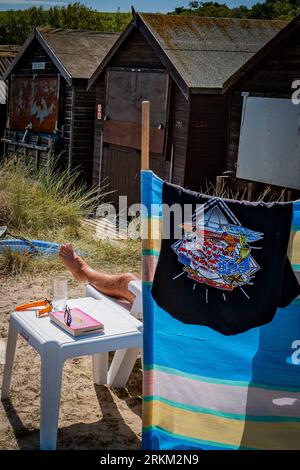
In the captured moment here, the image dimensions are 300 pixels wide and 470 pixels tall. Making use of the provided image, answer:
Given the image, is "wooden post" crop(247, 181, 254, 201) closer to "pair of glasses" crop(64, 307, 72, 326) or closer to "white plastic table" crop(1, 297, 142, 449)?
"white plastic table" crop(1, 297, 142, 449)

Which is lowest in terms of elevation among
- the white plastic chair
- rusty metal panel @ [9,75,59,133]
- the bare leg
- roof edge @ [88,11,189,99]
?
the white plastic chair

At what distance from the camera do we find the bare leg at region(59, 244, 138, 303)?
201 inches

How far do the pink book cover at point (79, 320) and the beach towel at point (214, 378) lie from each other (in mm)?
770

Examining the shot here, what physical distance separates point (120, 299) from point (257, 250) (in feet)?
6.88

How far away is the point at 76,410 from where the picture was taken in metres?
4.71

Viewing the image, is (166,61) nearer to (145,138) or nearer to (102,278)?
(102,278)

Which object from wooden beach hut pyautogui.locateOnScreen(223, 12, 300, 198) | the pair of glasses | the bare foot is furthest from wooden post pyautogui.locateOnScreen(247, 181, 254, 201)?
the pair of glasses

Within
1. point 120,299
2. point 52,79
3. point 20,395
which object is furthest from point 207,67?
point 20,395

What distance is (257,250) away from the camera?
3301 mm

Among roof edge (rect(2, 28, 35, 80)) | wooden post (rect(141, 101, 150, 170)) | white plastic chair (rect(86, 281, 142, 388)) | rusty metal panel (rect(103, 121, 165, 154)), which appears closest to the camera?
wooden post (rect(141, 101, 150, 170))

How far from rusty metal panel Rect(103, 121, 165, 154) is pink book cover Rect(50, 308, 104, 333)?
842 centimetres

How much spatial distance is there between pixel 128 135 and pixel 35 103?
14.2 ft

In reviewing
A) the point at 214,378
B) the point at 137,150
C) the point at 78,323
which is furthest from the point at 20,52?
the point at 214,378

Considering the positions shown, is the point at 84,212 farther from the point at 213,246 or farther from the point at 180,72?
the point at 213,246
